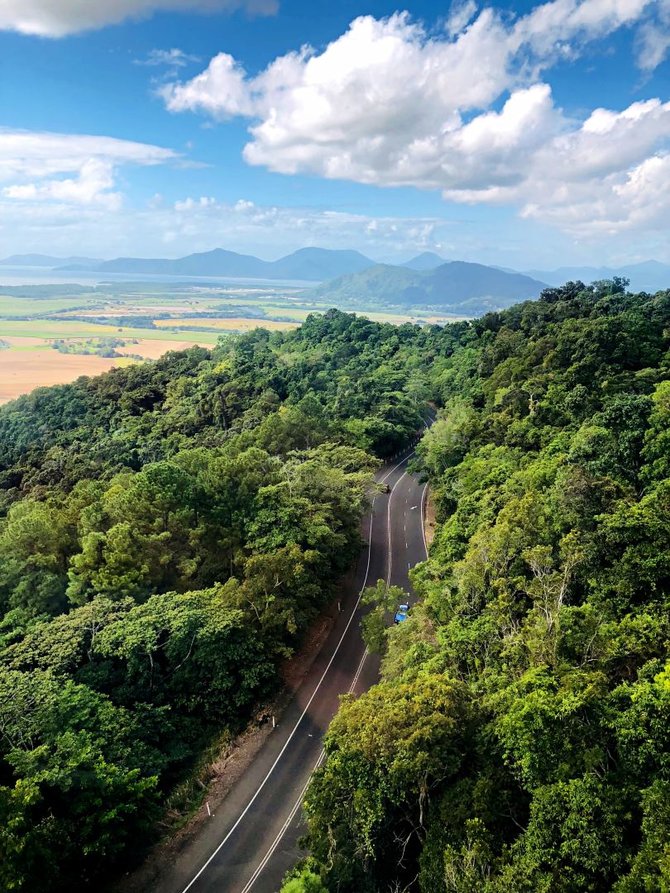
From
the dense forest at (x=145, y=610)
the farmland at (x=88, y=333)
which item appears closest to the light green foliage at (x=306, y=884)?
the dense forest at (x=145, y=610)

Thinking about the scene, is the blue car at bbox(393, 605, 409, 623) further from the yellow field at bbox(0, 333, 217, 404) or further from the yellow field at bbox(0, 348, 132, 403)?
the yellow field at bbox(0, 333, 217, 404)

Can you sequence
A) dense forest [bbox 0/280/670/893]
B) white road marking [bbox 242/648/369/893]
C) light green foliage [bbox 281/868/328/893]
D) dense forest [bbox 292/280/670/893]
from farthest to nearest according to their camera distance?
white road marking [bbox 242/648/369/893], light green foliage [bbox 281/868/328/893], dense forest [bbox 0/280/670/893], dense forest [bbox 292/280/670/893]

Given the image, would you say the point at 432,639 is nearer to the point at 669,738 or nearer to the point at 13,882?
the point at 669,738

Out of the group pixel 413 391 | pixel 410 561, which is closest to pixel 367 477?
pixel 410 561

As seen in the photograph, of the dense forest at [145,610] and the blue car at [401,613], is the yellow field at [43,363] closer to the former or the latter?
the dense forest at [145,610]

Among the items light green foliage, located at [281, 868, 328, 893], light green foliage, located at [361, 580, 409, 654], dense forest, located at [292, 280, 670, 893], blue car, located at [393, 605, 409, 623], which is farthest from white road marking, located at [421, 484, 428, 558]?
light green foliage, located at [281, 868, 328, 893]

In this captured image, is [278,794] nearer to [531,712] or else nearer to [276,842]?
[276,842]
